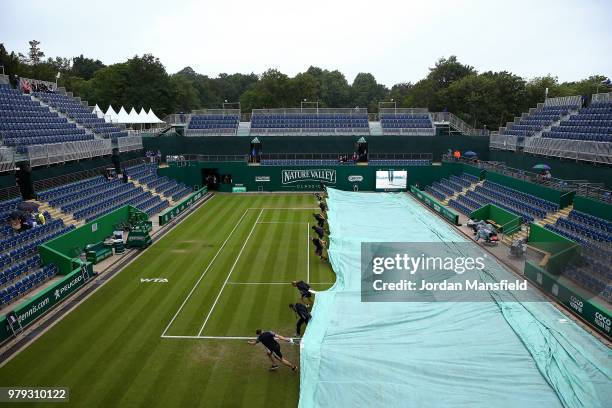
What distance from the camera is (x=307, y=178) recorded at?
44781 mm

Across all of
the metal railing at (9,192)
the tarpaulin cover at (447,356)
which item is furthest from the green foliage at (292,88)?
the metal railing at (9,192)

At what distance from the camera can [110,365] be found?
12977mm

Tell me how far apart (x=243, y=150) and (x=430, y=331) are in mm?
37161

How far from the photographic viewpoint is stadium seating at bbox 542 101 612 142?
28.7 meters

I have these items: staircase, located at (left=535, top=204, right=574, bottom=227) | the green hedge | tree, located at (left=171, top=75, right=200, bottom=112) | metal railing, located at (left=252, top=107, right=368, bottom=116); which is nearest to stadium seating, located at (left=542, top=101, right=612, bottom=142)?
staircase, located at (left=535, top=204, right=574, bottom=227)

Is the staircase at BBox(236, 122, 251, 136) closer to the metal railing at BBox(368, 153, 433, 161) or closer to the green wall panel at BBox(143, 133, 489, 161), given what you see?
the green wall panel at BBox(143, 133, 489, 161)

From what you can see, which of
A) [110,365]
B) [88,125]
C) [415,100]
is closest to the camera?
[110,365]

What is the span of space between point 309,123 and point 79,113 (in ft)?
80.5

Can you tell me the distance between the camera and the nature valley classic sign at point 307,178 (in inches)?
1754

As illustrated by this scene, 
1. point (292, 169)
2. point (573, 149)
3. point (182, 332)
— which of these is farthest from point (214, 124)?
point (182, 332)

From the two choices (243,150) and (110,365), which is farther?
(243,150)

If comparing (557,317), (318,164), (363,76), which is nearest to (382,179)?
(318,164)

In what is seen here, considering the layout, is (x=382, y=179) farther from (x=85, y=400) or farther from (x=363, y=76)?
(x=363, y=76)

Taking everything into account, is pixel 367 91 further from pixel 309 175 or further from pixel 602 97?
pixel 602 97
